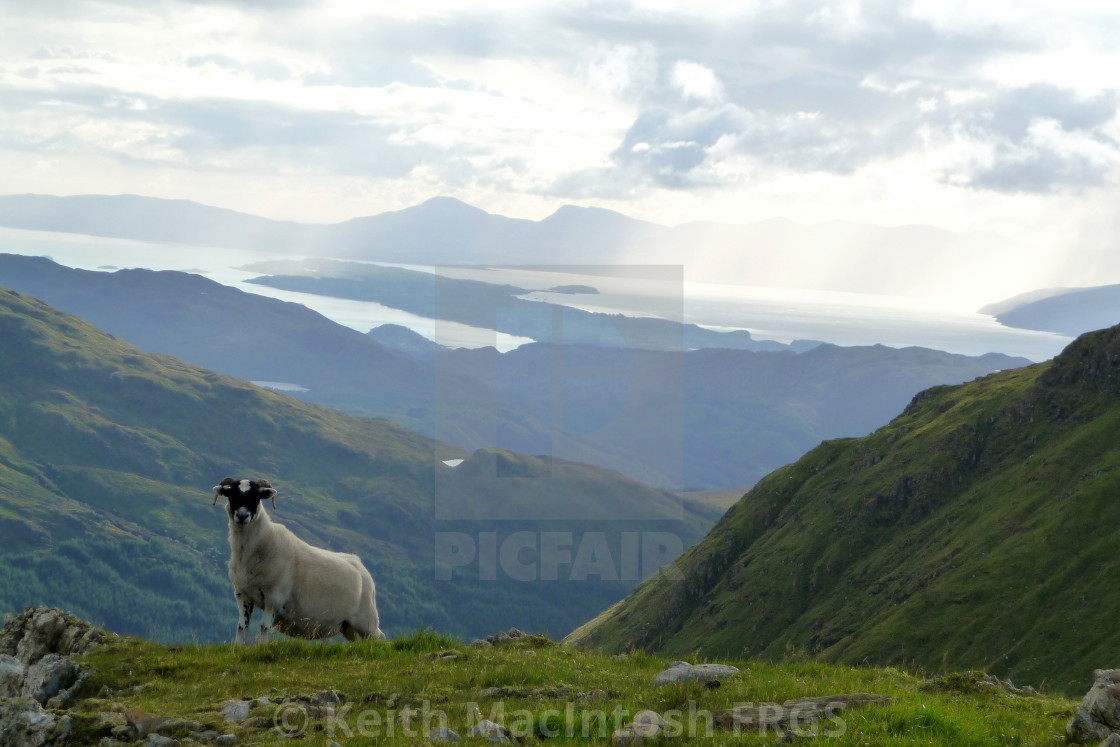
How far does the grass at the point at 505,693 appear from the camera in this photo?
1179cm

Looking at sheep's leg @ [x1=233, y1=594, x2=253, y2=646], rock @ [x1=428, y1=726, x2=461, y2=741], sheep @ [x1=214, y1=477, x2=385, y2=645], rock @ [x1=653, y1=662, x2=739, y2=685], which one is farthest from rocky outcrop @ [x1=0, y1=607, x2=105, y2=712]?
rock @ [x1=653, y1=662, x2=739, y2=685]

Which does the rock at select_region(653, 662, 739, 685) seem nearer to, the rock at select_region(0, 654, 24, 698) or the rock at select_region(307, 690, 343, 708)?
the rock at select_region(307, 690, 343, 708)

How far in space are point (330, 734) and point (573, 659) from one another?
6821mm

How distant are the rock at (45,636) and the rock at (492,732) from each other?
31.8ft

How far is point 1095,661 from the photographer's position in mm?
116062

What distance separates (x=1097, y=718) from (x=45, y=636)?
19155 millimetres

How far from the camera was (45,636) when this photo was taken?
1856 cm

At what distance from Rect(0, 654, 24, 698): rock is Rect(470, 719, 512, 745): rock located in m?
9.53

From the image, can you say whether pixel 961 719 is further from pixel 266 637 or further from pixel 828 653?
Result: pixel 828 653

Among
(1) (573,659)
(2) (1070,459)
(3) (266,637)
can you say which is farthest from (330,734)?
(2) (1070,459)

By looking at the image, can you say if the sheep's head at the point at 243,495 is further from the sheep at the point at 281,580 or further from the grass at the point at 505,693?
the grass at the point at 505,693

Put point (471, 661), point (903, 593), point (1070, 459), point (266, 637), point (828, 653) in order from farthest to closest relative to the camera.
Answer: point (1070, 459)
point (903, 593)
point (828, 653)
point (266, 637)
point (471, 661)

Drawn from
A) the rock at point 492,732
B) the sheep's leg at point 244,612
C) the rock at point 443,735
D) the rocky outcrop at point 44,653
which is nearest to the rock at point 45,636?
the rocky outcrop at point 44,653

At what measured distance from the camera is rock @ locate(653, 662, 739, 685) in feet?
48.4
